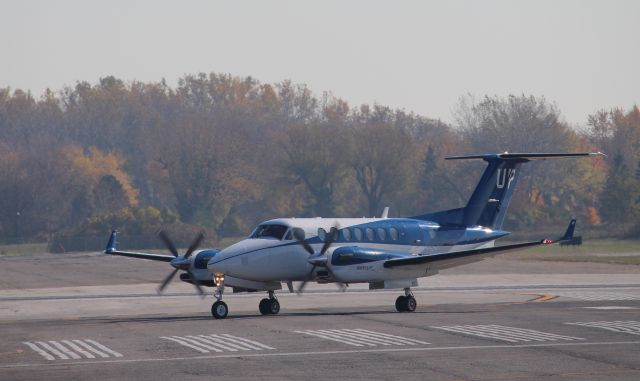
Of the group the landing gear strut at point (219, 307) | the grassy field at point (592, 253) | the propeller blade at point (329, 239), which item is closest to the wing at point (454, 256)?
the propeller blade at point (329, 239)

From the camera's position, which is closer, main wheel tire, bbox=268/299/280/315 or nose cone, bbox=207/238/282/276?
nose cone, bbox=207/238/282/276

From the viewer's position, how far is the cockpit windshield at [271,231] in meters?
33.8

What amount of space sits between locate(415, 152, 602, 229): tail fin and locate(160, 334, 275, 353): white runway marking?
12988 mm

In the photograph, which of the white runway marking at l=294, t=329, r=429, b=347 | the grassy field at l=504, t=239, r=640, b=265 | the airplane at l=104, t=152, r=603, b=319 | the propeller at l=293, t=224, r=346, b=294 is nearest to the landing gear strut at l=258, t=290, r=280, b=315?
the airplane at l=104, t=152, r=603, b=319

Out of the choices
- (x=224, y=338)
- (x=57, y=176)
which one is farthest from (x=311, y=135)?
(x=224, y=338)

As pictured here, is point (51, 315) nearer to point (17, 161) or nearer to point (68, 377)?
point (68, 377)

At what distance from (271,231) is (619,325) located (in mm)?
11080

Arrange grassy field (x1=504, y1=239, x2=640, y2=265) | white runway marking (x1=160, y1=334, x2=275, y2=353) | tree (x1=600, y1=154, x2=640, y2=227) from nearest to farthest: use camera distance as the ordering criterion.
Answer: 1. white runway marking (x1=160, y1=334, x2=275, y2=353)
2. grassy field (x1=504, y1=239, x2=640, y2=265)
3. tree (x1=600, y1=154, x2=640, y2=227)

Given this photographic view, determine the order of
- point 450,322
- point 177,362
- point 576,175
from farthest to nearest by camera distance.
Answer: point 576,175 < point 450,322 < point 177,362

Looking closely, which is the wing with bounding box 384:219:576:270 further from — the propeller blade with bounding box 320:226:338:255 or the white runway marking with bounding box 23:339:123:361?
the white runway marking with bounding box 23:339:123:361

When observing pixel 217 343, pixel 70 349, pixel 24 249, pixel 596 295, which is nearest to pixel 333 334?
pixel 217 343

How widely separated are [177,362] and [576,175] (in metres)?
106

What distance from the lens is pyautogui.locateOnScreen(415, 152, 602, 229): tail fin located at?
38.1 metres

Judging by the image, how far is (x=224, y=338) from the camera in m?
26.7
